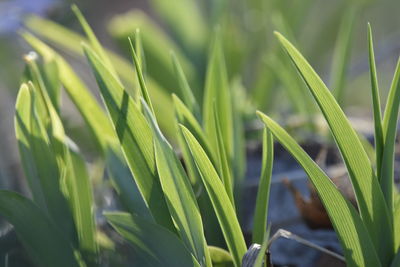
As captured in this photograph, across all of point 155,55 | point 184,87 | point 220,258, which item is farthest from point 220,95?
point 155,55

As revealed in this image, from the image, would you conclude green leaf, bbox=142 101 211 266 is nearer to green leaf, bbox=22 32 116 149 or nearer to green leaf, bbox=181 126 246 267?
green leaf, bbox=181 126 246 267

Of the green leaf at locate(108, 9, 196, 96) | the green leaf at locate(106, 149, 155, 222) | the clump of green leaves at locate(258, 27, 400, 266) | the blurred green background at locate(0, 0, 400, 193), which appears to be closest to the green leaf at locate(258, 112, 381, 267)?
the clump of green leaves at locate(258, 27, 400, 266)

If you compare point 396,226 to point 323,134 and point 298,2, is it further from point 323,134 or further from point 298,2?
point 298,2

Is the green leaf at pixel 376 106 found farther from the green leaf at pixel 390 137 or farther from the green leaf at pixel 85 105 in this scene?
the green leaf at pixel 85 105

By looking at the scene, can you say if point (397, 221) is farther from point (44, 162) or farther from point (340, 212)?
point (44, 162)

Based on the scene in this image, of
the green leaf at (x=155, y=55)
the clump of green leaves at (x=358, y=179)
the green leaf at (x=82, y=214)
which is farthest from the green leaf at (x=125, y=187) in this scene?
the green leaf at (x=155, y=55)

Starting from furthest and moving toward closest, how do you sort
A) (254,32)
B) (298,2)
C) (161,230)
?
(254,32)
(298,2)
(161,230)

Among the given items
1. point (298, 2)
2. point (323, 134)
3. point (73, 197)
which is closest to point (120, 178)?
point (73, 197)
